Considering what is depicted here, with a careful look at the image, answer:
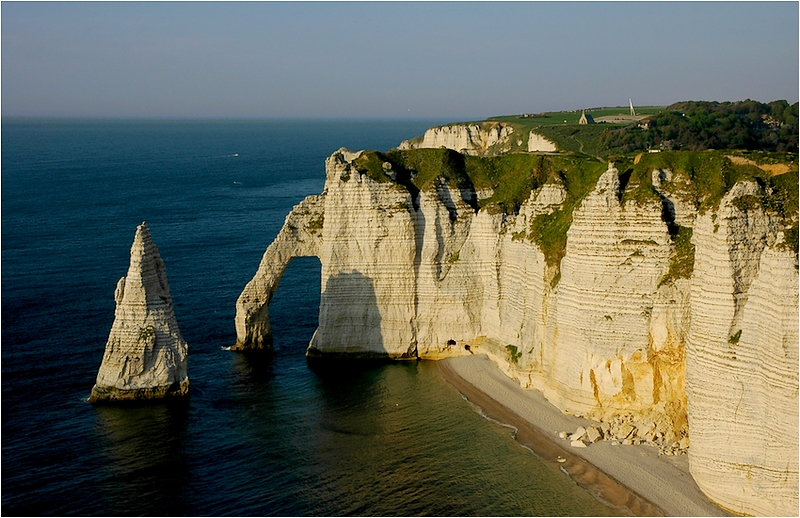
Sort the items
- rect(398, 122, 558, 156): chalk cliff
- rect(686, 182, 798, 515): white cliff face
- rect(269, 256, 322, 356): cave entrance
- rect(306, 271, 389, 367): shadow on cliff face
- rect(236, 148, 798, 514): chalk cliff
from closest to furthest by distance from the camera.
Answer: rect(686, 182, 798, 515): white cliff face
rect(236, 148, 798, 514): chalk cliff
rect(306, 271, 389, 367): shadow on cliff face
rect(269, 256, 322, 356): cave entrance
rect(398, 122, 558, 156): chalk cliff

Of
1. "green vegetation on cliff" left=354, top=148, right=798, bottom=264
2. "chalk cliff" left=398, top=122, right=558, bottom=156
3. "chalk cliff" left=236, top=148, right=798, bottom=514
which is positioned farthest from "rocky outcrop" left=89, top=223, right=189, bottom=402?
"chalk cliff" left=398, top=122, right=558, bottom=156

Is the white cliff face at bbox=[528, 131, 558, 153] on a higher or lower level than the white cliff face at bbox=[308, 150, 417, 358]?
higher

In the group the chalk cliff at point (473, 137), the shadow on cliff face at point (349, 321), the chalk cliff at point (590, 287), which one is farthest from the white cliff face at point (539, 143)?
the shadow on cliff face at point (349, 321)

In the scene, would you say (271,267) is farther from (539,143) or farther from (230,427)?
(539,143)

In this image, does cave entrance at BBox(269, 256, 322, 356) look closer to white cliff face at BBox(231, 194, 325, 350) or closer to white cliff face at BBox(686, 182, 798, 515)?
white cliff face at BBox(231, 194, 325, 350)

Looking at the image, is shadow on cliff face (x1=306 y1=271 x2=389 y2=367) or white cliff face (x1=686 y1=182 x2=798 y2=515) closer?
white cliff face (x1=686 y1=182 x2=798 y2=515)

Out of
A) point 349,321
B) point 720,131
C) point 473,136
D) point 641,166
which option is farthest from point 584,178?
point 473,136

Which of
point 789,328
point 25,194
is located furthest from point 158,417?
point 25,194
